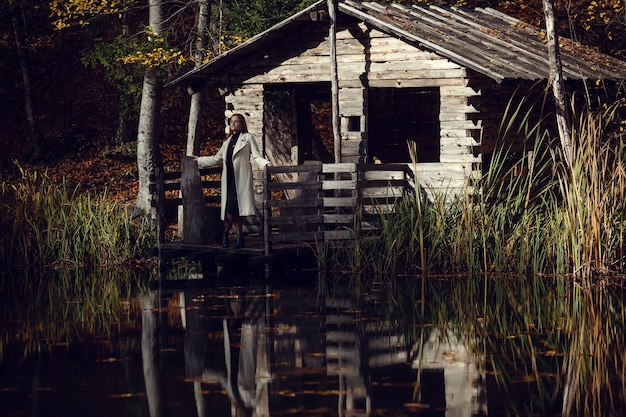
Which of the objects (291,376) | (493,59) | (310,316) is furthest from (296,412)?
(493,59)

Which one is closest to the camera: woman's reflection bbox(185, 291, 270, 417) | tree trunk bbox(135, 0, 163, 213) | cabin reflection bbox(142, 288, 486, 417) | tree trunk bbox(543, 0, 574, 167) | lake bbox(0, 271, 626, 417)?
cabin reflection bbox(142, 288, 486, 417)

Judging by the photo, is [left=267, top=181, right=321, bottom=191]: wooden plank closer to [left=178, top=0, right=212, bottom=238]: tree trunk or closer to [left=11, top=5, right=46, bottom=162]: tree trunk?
[left=178, top=0, right=212, bottom=238]: tree trunk

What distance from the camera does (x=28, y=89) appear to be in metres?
33.9

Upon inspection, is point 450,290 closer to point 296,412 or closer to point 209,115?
point 296,412

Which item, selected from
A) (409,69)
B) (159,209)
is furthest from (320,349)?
(409,69)

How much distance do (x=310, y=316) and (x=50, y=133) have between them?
2431 cm

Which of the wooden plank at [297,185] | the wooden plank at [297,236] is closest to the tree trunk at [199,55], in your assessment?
the wooden plank at [297,185]

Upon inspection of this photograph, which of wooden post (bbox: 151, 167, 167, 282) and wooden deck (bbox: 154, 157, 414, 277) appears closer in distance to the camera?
wooden deck (bbox: 154, 157, 414, 277)

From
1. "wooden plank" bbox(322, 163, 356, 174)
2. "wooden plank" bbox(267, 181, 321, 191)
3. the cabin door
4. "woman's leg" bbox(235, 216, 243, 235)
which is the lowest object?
"woman's leg" bbox(235, 216, 243, 235)

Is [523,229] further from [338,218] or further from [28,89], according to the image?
[28,89]

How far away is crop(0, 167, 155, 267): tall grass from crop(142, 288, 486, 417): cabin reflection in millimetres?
5480

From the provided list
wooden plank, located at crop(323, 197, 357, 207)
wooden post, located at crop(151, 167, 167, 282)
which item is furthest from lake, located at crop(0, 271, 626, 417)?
wooden post, located at crop(151, 167, 167, 282)

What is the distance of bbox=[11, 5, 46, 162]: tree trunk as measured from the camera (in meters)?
33.7

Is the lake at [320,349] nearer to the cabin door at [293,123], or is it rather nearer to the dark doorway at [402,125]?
the cabin door at [293,123]
